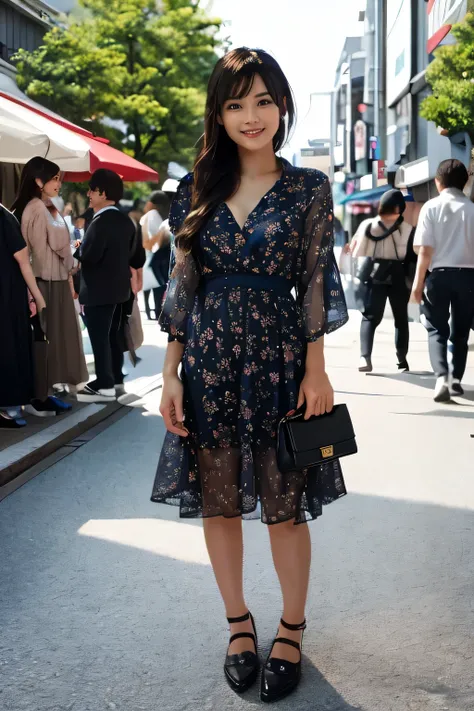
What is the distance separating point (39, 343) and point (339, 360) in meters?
5.92

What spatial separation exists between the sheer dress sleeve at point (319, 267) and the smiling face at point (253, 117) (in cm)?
20

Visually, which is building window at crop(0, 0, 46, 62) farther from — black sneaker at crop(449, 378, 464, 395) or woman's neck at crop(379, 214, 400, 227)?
black sneaker at crop(449, 378, 464, 395)

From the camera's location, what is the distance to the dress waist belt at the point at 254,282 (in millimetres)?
3191

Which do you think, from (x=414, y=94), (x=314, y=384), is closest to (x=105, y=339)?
(x=314, y=384)

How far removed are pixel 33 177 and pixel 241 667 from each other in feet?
18.7

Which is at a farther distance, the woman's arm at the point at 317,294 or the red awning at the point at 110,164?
the red awning at the point at 110,164

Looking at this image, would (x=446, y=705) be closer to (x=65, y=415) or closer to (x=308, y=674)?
(x=308, y=674)

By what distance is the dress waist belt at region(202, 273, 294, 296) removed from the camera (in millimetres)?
3191

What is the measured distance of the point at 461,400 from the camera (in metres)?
9.38

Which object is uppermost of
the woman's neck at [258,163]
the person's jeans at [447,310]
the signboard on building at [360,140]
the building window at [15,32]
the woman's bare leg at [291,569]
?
the building window at [15,32]

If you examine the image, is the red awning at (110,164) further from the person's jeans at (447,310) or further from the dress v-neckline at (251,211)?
the dress v-neckline at (251,211)

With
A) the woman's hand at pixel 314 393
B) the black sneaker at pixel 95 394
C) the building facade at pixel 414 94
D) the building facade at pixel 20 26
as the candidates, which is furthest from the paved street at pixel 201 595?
the building facade at pixel 20 26

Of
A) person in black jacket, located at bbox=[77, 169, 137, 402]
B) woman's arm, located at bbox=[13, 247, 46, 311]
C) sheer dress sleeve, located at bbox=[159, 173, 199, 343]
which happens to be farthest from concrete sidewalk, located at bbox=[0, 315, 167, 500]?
sheer dress sleeve, located at bbox=[159, 173, 199, 343]

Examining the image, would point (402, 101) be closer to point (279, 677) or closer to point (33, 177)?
point (33, 177)
